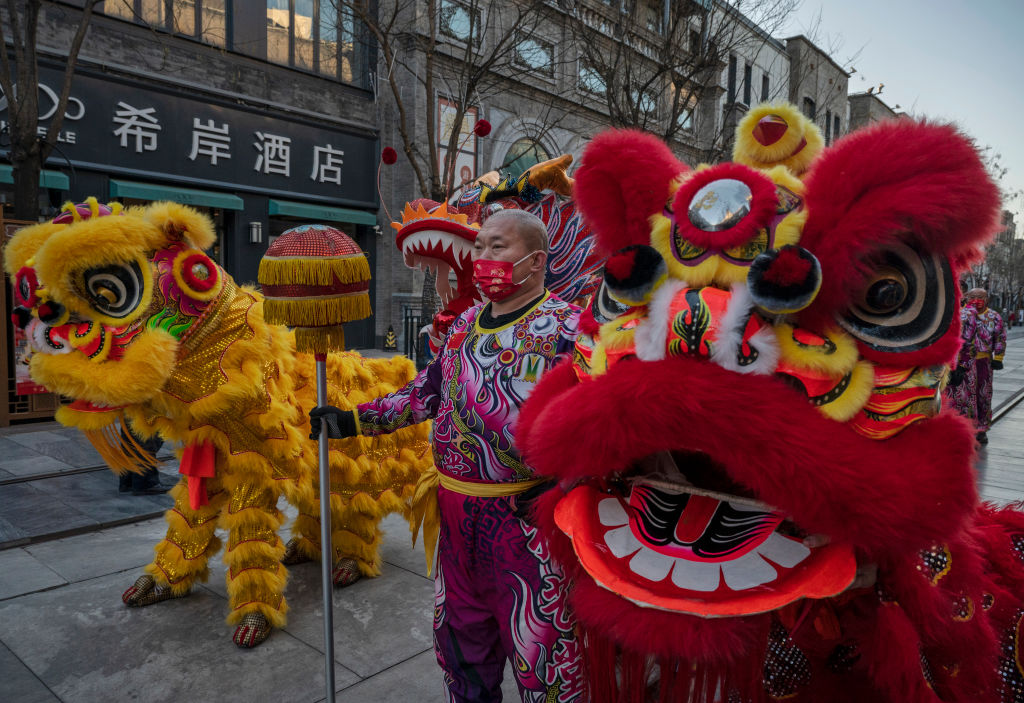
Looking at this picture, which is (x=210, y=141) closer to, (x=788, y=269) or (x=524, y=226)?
(x=524, y=226)

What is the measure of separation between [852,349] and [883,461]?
21 cm

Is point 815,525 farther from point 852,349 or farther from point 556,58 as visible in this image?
point 556,58

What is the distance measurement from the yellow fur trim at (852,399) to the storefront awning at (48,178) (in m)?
11.1

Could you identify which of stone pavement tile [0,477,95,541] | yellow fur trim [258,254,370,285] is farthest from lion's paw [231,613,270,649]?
stone pavement tile [0,477,95,541]

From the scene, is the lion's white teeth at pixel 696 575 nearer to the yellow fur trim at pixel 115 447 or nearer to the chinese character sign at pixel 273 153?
the yellow fur trim at pixel 115 447

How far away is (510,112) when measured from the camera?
15.3m

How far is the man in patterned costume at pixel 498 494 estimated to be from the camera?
205cm

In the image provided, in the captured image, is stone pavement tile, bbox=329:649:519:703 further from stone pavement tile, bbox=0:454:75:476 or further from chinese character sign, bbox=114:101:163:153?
chinese character sign, bbox=114:101:163:153

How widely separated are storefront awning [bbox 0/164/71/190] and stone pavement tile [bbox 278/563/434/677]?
842 centimetres

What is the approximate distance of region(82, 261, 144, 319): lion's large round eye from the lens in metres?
2.97

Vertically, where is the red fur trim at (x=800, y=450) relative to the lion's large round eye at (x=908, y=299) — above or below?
below

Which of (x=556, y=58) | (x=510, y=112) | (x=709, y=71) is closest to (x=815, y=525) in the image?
(x=709, y=71)

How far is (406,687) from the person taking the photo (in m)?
2.93

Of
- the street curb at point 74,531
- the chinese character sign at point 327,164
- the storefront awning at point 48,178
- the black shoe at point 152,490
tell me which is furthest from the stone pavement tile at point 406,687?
the chinese character sign at point 327,164
